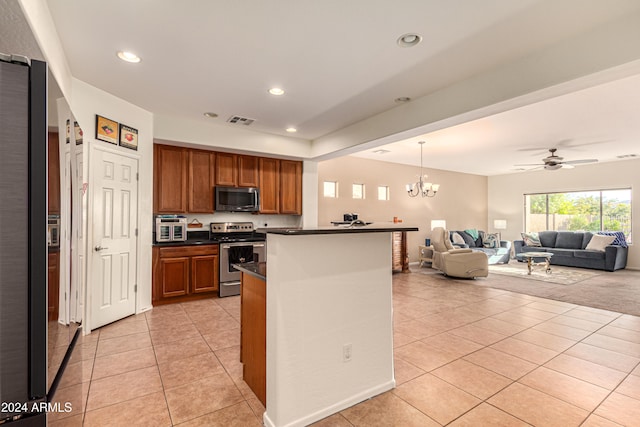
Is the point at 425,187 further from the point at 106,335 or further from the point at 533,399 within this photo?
the point at 106,335

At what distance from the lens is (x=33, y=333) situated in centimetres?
79

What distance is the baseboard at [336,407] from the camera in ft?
6.19

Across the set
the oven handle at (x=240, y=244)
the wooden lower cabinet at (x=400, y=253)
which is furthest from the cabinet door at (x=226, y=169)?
the wooden lower cabinet at (x=400, y=253)

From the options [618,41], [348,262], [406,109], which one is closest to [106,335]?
[348,262]

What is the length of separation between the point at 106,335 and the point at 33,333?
10.5ft

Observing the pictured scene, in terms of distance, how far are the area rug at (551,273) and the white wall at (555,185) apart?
5.76ft

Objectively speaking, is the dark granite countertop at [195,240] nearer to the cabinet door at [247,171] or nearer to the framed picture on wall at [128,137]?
the cabinet door at [247,171]

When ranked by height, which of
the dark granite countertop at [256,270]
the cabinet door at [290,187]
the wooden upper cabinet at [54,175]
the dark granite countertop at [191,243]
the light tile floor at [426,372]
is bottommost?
the light tile floor at [426,372]

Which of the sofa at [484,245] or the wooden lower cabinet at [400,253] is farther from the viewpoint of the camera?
the sofa at [484,245]

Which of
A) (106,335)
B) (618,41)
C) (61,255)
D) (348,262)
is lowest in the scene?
(106,335)

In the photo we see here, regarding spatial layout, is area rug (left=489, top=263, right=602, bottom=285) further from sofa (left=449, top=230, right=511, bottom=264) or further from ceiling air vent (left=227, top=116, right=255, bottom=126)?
ceiling air vent (left=227, top=116, right=255, bottom=126)

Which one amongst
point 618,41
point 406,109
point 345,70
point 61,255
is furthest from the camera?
point 406,109

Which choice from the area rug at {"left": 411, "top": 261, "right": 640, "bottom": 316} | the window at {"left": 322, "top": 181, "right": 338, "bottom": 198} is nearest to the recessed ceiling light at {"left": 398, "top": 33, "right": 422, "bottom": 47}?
the window at {"left": 322, "top": 181, "right": 338, "bottom": 198}

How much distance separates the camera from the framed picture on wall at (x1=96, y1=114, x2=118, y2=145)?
11.6ft
